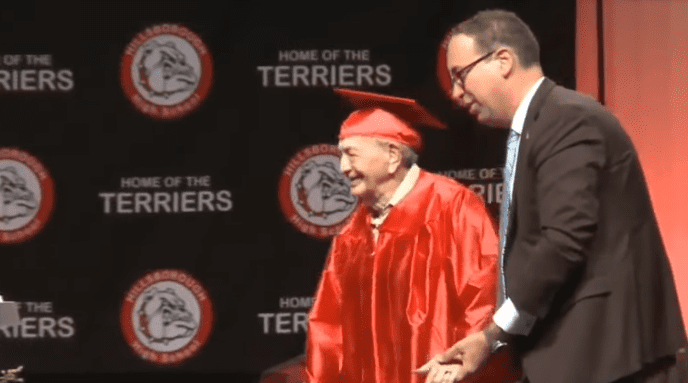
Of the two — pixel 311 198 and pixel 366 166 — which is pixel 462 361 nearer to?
pixel 366 166

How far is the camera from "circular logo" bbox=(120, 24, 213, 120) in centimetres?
461

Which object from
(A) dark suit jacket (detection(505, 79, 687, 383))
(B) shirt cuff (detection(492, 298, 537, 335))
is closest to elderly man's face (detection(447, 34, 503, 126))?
(A) dark suit jacket (detection(505, 79, 687, 383))

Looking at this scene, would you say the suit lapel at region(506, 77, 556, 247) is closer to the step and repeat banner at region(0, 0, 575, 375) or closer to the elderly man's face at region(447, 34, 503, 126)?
the elderly man's face at region(447, 34, 503, 126)

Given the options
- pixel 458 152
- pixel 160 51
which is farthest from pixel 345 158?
pixel 160 51

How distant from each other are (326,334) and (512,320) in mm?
1574

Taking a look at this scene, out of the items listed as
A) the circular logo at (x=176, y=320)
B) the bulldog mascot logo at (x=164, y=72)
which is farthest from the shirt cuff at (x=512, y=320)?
the bulldog mascot logo at (x=164, y=72)

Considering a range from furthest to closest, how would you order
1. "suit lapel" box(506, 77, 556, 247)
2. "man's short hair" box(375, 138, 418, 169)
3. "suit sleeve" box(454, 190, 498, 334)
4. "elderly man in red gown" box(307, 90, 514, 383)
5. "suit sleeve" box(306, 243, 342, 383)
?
1. "man's short hair" box(375, 138, 418, 169)
2. "suit sleeve" box(306, 243, 342, 383)
3. "elderly man in red gown" box(307, 90, 514, 383)
4. "suit sleeve" box(454, 190, 498, 334)
5. "suit lapel" box(506, 77, 556, 247)

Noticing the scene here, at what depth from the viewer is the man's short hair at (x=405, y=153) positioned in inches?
141

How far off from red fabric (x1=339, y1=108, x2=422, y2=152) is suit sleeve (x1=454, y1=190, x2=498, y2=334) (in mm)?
334

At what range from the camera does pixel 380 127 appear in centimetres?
360

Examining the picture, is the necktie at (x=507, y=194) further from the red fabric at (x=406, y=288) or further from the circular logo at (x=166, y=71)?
the circular logo at (x=166, y=71)

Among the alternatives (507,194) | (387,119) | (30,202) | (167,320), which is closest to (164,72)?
(30,202)

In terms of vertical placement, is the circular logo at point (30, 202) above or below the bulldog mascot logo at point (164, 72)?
below

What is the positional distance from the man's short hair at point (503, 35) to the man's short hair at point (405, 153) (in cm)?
138
